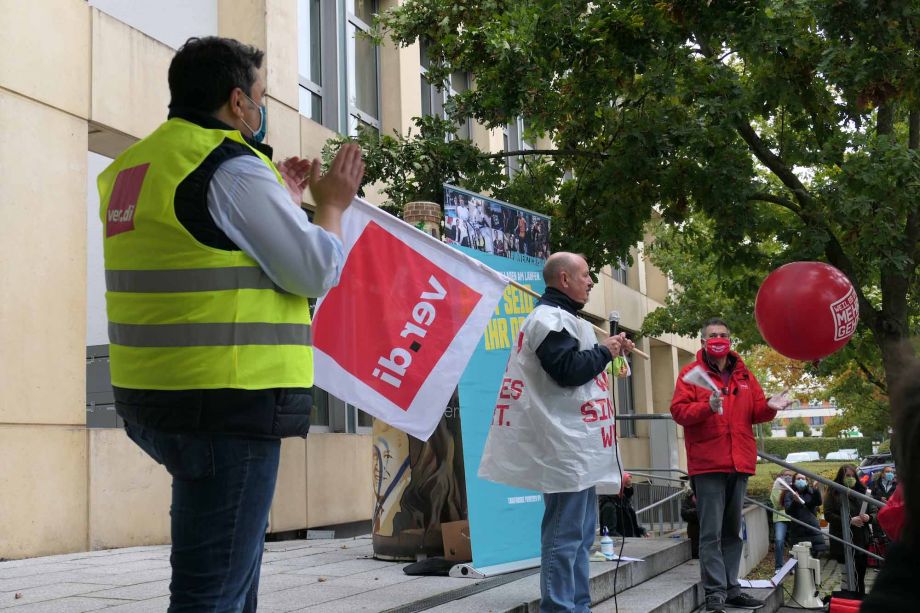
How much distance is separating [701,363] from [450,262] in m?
2.48

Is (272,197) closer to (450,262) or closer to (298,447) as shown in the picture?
(450,262)

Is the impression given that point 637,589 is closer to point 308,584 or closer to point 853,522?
point 308,584

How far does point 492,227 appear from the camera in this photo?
23.2 ft

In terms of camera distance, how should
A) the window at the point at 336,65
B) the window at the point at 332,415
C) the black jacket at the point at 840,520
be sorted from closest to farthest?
the window at the point at 332,415
the black jacket at the point at 840,520
the window at the point at 336,65

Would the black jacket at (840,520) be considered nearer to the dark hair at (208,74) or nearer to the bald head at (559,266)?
the bald head at (559,266)

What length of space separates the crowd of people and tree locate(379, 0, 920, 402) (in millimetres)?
2131

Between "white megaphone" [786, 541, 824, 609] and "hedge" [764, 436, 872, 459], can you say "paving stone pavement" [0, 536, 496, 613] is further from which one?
"hedge" [764, 436, 872, 459]

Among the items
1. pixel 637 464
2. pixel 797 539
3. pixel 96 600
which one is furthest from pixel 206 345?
pixel 637 464

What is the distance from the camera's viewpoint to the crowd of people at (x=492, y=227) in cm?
670

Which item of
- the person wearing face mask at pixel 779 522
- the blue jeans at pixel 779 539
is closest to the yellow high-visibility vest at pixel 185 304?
the person wearing face mask at pixel 779 522

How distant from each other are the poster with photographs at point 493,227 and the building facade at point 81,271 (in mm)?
3869

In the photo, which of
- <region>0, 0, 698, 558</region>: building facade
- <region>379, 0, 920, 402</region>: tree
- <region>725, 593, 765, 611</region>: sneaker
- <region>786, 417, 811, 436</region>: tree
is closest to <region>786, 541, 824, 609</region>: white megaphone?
<region>379, 0, 920, 402</region>: tree

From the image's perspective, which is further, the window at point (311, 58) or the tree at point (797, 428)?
the tree at point (797, 428)

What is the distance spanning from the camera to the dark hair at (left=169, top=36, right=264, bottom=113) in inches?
103
